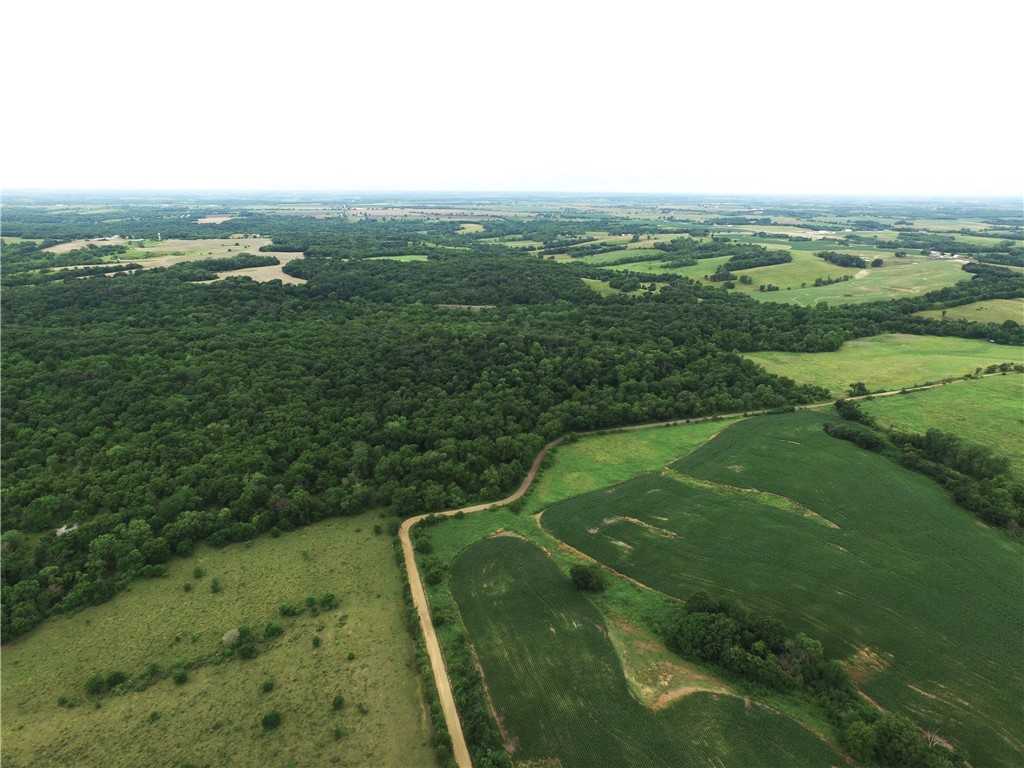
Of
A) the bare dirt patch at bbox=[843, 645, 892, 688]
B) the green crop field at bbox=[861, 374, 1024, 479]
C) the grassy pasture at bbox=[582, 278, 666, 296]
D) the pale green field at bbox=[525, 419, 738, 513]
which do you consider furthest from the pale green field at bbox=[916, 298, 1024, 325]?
the bare dirt patch at bbox=[843, 645, 892, 688]

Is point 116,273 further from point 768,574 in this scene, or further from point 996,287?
point 996,287

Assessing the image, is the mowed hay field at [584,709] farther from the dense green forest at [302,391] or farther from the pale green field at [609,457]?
the dense green forest at [302,391]

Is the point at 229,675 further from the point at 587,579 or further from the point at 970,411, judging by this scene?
the point at 970,411

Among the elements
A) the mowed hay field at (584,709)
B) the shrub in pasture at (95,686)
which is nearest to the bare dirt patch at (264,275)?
the shrub in pasture at (95,686)

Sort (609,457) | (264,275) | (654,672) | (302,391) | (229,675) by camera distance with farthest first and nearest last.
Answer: (264,275) < (302,391) < (609,457) < (229,675) < (654,672)

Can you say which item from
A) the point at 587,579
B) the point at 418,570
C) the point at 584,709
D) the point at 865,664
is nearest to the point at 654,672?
the point at 584,709

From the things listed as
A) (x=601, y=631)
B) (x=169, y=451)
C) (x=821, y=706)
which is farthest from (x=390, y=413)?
(x=821, y=706)

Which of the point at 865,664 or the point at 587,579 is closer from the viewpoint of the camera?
the point at 865,664
